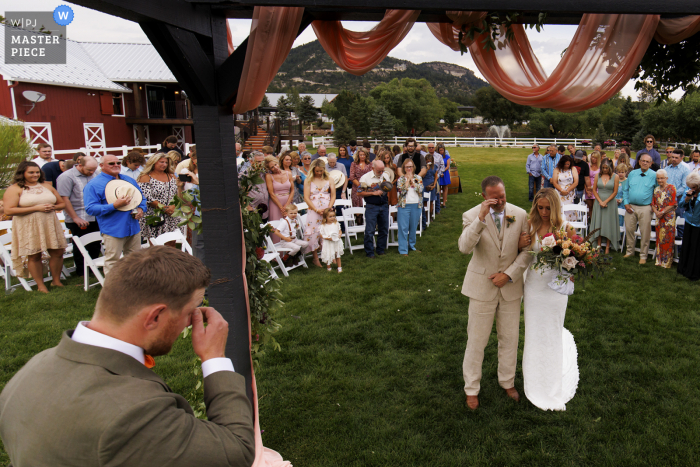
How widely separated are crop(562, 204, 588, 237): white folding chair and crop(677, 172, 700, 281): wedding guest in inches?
76.0

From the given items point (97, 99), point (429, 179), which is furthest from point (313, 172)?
point (97, 99)

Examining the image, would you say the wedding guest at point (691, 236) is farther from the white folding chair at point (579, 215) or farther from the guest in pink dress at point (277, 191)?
the guest in pink dress at point (277, 191)

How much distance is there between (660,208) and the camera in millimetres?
8102

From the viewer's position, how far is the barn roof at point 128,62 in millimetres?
25658

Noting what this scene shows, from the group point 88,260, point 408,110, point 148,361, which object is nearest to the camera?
point 148,361

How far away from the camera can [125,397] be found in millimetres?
1287

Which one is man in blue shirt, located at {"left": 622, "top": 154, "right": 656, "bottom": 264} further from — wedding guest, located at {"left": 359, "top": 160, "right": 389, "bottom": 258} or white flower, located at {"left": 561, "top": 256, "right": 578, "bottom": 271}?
white flower, located at {"left": 561, "top": 256, "right": 578, "bottom": 271}

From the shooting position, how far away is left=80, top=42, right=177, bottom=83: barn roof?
1010 inches

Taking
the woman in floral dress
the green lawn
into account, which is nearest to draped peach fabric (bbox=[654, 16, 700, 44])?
the green lawn

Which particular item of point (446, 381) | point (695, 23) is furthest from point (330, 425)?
point (695, 23)

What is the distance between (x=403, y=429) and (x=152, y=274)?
3.18m

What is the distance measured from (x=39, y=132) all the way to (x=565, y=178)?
22.2m

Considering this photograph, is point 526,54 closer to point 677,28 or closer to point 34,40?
point 677,28

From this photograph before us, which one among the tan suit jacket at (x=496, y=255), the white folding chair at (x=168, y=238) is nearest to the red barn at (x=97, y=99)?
the white folding chair at (x=168, y=238)
